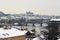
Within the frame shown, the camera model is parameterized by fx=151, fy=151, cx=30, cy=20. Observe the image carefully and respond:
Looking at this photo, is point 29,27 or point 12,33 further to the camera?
point 29,27

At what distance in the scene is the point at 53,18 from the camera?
629cm

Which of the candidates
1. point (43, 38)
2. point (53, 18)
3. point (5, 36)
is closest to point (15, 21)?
point (53, 18)

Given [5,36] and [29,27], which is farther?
[29,27]

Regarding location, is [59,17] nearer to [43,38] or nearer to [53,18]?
[53,18]

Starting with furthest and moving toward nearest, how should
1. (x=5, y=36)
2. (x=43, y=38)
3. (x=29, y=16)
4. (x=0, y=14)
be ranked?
(x=29, y=16) < (x=0, y=14) < (x=43, y=38) < (x=5, y=36)

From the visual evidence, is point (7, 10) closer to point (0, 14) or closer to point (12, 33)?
point (0, 14)

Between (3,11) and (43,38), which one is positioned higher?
(3,11)

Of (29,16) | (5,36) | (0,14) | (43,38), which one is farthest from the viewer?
(29,16)

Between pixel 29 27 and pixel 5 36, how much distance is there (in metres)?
2.35

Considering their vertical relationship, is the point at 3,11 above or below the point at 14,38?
above

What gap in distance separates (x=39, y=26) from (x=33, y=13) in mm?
675

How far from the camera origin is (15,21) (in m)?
6.16

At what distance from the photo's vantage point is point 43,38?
4539 millimetres

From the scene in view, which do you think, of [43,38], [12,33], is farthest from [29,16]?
[12,33]
